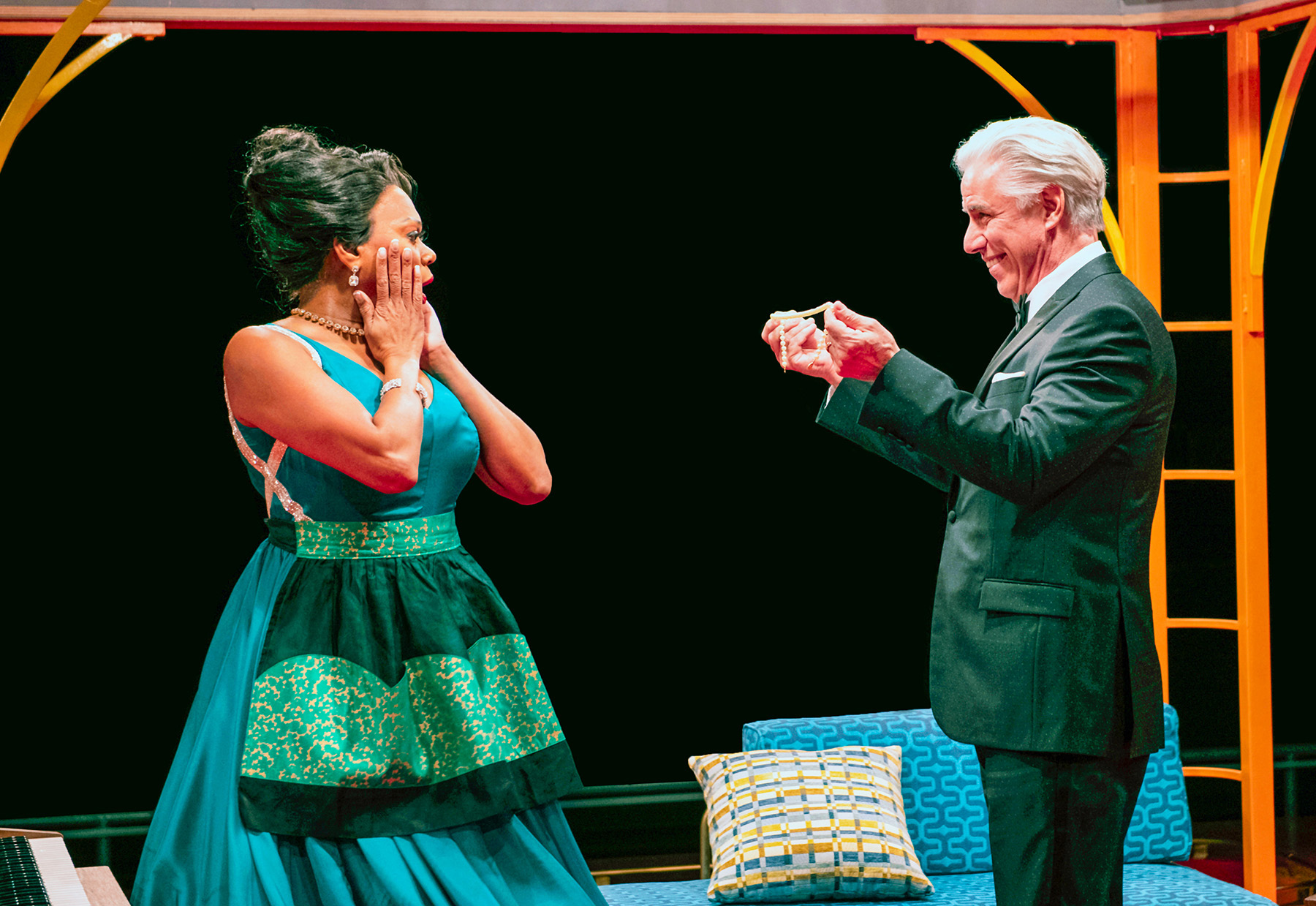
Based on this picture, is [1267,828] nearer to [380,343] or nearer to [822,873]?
[822,873]

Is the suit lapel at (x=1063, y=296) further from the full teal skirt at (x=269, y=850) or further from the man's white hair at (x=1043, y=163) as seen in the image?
the full teal skirt at (x=269, y=850)

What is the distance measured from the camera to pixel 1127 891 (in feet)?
11.0

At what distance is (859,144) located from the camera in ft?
19.7

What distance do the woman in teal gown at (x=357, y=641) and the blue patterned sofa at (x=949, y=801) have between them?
1.56 meters

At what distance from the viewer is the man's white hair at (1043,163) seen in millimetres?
2023

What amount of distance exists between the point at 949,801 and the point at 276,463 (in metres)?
2.19

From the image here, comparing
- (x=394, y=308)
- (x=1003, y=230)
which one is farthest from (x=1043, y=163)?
(x=394, y=308)

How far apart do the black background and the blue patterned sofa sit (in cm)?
215

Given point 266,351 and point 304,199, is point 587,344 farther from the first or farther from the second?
point 266,351

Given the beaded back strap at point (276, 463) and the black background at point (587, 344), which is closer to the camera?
the beaded back strap at point (276, 463)

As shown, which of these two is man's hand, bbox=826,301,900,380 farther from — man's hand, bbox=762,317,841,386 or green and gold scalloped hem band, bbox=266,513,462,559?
green and gold scalloped hem band, bbox=266,513,462,559

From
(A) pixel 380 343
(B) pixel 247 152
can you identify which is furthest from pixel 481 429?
(B) pixel 247 152

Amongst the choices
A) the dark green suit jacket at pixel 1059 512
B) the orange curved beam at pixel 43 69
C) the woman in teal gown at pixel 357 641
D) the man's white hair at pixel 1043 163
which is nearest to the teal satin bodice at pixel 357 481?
the woman in teal gown at pixel 357 641

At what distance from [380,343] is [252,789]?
0.64 metres
